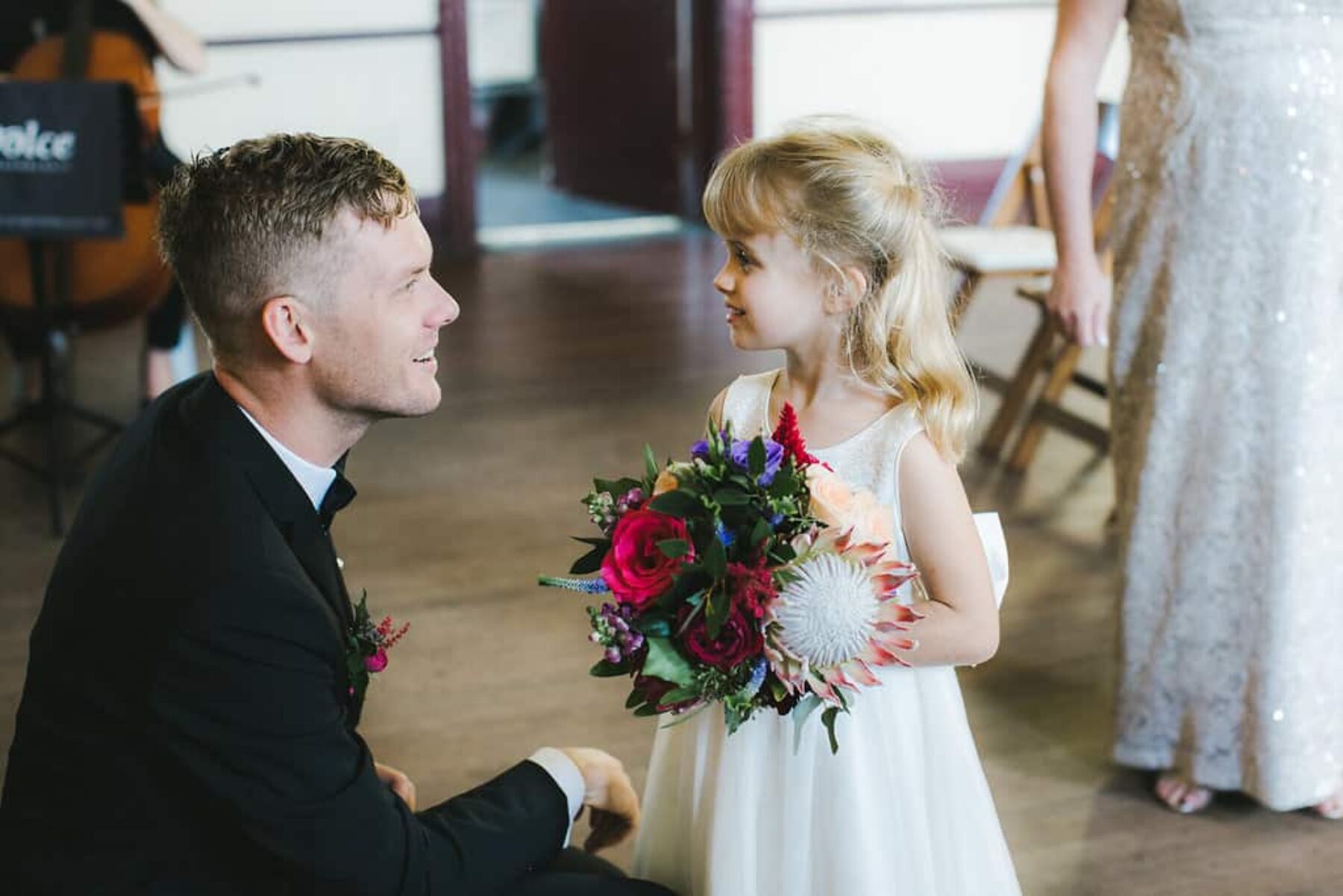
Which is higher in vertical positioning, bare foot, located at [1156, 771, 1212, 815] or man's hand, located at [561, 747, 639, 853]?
man's hand, located at [561, 747, 639, 853]

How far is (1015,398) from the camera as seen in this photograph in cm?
461

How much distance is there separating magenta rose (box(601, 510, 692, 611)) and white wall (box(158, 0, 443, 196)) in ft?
17.4

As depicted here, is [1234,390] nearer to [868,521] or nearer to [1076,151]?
[1076,151]

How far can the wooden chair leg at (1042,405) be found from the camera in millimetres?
4461

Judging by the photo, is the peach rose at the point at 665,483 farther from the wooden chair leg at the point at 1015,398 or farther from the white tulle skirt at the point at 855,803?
the wooden chair leg at the point at 1015,398

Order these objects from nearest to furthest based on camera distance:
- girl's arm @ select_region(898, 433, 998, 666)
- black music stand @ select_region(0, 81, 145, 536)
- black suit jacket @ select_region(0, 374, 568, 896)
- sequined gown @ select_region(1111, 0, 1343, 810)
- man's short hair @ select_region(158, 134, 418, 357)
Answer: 1. black suit jacket @ select_region(0, 374, 568, 896)
2. man's short hair @ select_region(158, 134, 418, 357)
3. girl's arm @ select_region(898, 433, 998, 666)
4. sequined gown @ select_region(1111, 0, 1343, 810)
5. black music stand @ select_region(0, 81, 145, 536)

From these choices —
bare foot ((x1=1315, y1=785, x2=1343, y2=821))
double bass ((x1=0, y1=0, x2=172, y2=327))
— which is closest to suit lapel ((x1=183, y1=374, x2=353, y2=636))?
bare foot ((x1=1315, y1=785, x2=1343, y2=821))

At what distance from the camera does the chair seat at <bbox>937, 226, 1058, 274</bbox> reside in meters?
4.41

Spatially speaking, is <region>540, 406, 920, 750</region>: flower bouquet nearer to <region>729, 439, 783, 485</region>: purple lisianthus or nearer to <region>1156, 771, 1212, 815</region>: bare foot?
<region>729, 439, 783, 485</region>: purple lisianthus

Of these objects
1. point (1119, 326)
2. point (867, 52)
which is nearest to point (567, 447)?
point (1119, 326)

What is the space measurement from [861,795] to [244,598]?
2.39 ft

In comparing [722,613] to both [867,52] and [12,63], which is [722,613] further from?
[867,52]

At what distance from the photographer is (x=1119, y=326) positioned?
2705 millimetres

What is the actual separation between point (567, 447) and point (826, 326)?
8.90 ft
